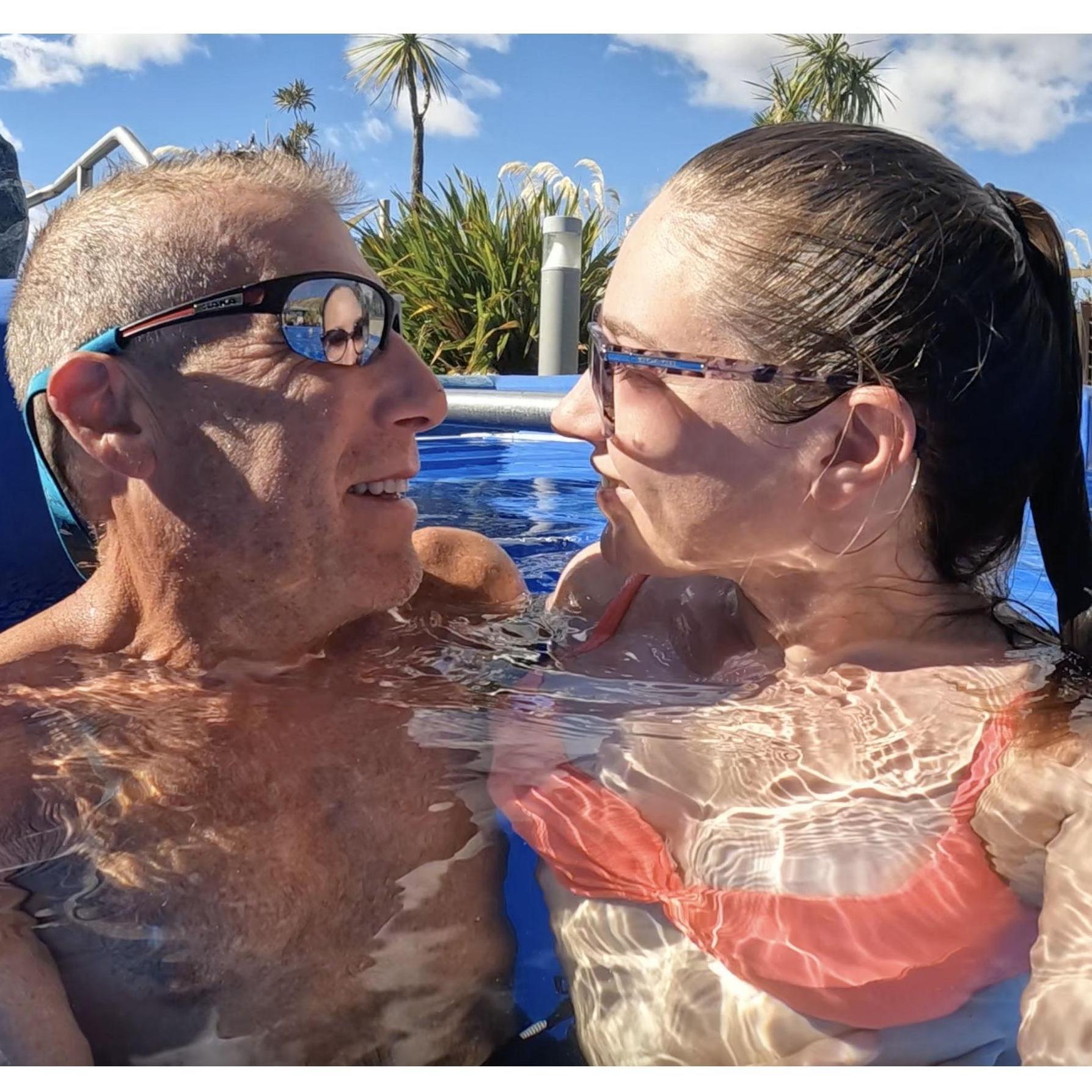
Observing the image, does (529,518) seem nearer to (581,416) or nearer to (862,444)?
(581,416)

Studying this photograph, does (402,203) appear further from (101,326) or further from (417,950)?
(417,950)

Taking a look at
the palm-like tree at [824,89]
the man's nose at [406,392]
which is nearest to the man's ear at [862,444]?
the man's nose at [406,392]

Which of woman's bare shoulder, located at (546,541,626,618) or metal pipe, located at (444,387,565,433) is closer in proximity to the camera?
woman's bare shoulder, located at (546,541,626,618)

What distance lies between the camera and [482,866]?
1.75m

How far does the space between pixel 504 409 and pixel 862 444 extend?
15.6 feet

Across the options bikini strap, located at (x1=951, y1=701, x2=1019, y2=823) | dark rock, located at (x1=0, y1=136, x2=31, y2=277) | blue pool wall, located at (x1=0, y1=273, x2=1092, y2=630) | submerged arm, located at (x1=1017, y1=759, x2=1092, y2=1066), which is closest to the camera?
submerged arm, located at (x1=1017, y1=759, x2=1092, y2=1066)

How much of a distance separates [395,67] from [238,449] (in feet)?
52.9

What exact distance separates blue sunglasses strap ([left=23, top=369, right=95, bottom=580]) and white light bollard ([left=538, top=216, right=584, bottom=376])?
19.2ft

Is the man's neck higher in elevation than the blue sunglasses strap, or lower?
lower

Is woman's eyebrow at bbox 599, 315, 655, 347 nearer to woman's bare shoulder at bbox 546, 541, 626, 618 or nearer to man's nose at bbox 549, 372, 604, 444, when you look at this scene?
man's nose at bbox 549, 372, 604, 444

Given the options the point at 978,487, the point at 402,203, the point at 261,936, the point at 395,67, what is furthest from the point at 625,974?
the point at 395,67

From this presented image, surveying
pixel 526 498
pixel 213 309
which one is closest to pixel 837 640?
pixel 213 309

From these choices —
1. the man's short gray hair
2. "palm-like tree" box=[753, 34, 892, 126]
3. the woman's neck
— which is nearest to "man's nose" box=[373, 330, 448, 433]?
the man's short gray hair

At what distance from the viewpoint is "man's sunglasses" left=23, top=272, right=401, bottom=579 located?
2.07 m
